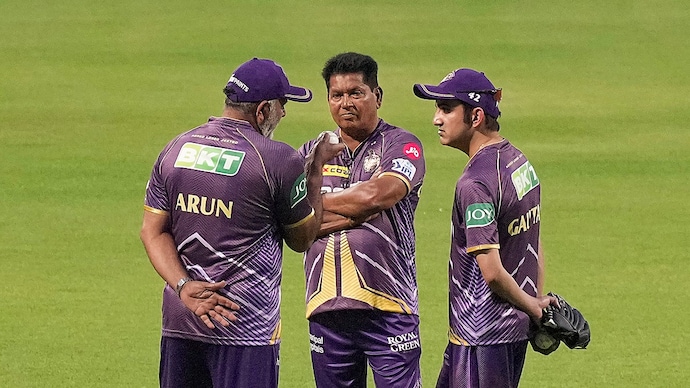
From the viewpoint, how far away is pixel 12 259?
410 inches

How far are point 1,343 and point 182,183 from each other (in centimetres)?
411

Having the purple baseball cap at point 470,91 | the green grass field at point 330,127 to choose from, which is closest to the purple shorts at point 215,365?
the purple baseball cap at point 470,91

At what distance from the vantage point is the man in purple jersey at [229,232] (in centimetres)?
471

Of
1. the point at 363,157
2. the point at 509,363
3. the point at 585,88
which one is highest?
the point at 585,88

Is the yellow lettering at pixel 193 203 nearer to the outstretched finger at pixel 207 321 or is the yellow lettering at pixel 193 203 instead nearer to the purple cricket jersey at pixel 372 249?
the outstretched finger at pixel 207 321

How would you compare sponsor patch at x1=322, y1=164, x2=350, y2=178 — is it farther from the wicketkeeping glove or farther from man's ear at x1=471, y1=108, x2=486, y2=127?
the wicketkeeping glove

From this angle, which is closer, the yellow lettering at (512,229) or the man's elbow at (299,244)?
the man's elbow at (299,244)

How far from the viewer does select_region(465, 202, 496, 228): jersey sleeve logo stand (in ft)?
16.1

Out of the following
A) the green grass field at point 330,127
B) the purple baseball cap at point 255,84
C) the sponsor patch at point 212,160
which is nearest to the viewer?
the sponsor patch at point 212,160

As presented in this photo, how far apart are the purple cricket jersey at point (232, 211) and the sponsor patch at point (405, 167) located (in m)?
0.76

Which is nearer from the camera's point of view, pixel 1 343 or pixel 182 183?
pixel 182 183

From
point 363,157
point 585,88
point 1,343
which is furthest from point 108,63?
point 363,157

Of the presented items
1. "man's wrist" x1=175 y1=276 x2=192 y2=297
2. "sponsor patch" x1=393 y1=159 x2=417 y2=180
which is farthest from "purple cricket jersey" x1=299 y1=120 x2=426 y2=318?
"man's wrist" x1=175 y1=276 x2=192 y2=297

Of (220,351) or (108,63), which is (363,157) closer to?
(220,351)
